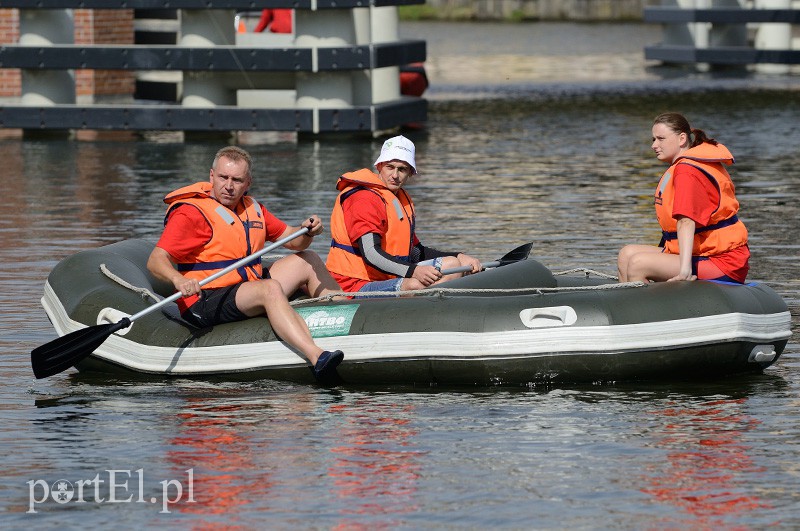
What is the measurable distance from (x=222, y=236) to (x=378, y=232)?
34.8 inches

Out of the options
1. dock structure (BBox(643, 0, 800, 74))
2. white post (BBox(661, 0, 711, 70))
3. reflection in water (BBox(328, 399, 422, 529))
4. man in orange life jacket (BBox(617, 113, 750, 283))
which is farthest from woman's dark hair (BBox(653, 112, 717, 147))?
white post (BBox(661, 0, 711, 70))

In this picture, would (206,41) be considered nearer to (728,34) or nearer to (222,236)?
(222,236)

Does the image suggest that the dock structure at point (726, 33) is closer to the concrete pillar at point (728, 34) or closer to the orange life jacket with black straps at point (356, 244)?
the concrete pillar at point (728, 34)

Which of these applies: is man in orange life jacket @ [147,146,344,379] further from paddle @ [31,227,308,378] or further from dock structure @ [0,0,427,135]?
dock structure @ [0,0,427,135]

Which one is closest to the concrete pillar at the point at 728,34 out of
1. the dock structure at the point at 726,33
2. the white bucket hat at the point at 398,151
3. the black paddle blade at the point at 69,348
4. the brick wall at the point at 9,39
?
the dock structure at the point at 726,33

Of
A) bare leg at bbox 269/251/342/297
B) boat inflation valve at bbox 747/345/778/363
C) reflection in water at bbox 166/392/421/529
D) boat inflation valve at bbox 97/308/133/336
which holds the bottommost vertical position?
reflection in water at bbox 166/392/421/529

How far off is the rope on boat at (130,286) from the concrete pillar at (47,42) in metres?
12.4

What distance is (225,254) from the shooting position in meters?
9.05

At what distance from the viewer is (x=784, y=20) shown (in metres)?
31.1

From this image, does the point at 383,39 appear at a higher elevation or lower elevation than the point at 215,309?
higher

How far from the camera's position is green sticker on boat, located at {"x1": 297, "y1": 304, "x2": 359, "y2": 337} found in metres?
8.85

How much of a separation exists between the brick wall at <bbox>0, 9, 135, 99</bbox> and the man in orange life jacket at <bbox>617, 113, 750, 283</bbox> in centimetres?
1552

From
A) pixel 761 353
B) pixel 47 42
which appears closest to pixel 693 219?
pixel 761 353

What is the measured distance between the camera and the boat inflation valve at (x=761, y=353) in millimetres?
8844
